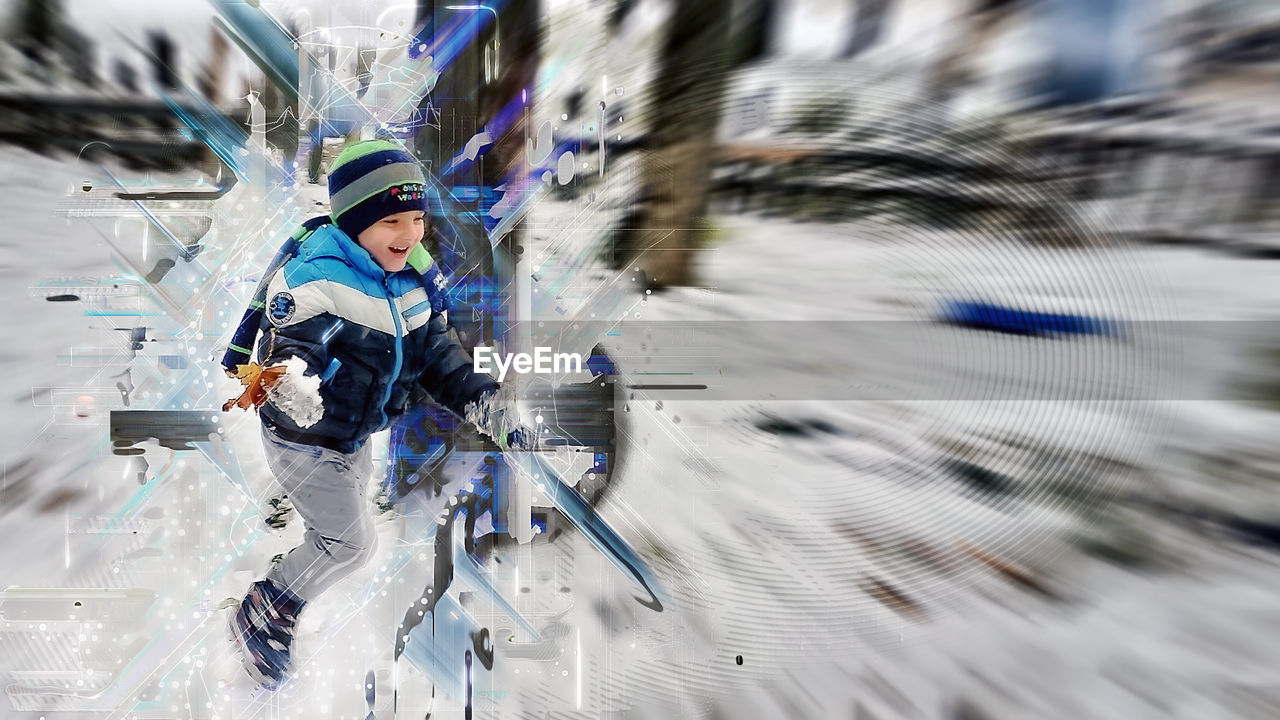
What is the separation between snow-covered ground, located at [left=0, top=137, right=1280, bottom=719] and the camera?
1301mm

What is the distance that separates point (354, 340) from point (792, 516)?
0.91 metres

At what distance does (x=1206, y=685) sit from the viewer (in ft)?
4.27

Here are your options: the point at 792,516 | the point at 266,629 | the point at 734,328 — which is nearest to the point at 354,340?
the point at 266,629

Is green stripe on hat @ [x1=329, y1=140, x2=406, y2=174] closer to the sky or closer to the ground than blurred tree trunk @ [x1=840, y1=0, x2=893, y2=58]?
closer to the ground

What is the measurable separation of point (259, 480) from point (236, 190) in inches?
21.8

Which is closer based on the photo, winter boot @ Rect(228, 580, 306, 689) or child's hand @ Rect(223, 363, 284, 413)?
child's hand @ Rect(223, 363, 284, 413)

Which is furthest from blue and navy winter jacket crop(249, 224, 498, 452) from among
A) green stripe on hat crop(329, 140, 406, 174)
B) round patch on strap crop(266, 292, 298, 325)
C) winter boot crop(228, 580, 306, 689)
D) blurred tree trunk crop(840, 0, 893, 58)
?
blurred tree trunk crop(840, 0, 893, 58)

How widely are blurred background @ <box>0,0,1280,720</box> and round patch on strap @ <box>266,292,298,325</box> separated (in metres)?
0.18

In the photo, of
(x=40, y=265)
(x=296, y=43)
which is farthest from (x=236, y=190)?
(x=40, y=265)

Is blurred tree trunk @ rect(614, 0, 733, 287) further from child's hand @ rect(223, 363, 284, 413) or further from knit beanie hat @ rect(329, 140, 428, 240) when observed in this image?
child's hand @ rect(223, 363, 284, 413)

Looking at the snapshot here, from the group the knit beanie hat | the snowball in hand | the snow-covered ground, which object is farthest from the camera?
the snow-covered ground

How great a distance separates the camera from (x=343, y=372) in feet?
3.78

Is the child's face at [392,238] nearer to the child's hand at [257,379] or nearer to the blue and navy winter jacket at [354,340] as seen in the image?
the blue and navy winter jacket at [354,340]

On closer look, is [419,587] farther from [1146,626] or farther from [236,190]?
[1146,626]
